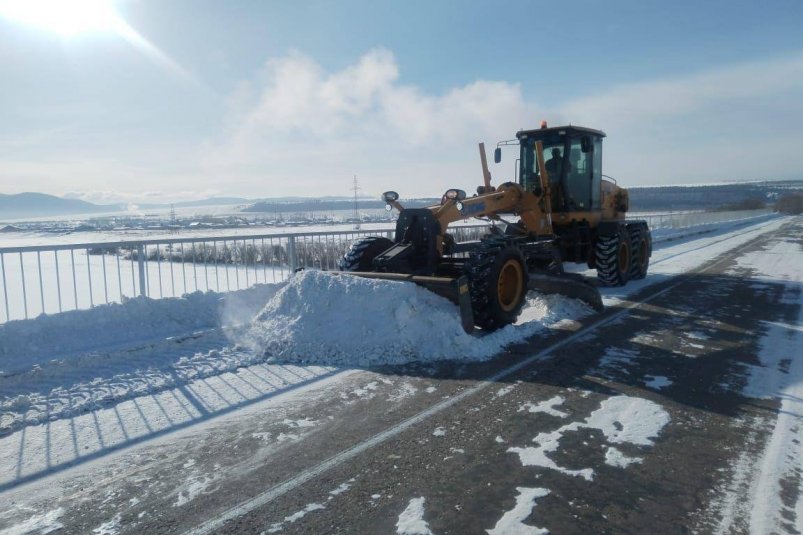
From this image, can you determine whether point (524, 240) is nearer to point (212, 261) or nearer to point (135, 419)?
point (212, 261)

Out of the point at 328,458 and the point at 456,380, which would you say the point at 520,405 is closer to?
the point at 456,380

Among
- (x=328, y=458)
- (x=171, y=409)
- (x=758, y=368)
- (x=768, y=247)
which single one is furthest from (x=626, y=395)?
(x=768, y=247)

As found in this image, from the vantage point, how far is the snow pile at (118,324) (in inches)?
235

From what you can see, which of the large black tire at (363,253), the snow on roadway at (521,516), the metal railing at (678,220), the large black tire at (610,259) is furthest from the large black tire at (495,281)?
the metal railing at (678,220)

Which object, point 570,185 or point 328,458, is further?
point 570,185

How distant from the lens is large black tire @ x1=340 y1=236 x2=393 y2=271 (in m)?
8.52

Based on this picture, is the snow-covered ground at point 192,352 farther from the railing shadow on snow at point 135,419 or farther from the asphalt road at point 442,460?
the asphalt road at point 442,460

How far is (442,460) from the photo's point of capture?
3.84 meters

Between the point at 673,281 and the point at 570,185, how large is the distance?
365 cm

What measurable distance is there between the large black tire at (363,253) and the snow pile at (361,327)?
4.46 ft

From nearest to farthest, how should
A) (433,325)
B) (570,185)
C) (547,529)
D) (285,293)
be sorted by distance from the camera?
(547,529), (433,325), (285,293), (570,185)

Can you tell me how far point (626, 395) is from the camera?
508cm

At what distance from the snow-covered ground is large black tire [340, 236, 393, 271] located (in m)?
1.38

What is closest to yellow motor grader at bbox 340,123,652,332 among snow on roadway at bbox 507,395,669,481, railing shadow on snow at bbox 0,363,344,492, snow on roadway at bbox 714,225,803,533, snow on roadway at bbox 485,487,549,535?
railing shadow on snow at bbox 0,363,344,492
